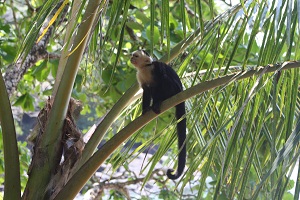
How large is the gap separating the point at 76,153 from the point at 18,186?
0.23 meters

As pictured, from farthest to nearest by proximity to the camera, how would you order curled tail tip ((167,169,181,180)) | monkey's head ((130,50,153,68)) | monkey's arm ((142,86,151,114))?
monkey's head ((130,50,153,68)) < monkey's arm ((142,86,151,114)) < curled tail tip ((167,169,181,180))

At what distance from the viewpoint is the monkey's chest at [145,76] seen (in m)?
2.35

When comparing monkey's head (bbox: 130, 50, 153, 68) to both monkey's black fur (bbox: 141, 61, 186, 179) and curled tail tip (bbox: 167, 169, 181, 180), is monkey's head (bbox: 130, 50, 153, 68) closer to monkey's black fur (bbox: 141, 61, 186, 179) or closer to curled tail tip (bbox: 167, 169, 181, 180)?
monkey's black fur (bbox: 141, 61, 186, 179)

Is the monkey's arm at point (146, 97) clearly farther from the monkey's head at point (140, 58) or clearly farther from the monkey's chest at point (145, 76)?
the monkey's head at point (140, 58)

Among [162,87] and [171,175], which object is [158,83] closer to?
[162,87]

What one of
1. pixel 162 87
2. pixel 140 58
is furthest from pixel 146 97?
pixel 140 58

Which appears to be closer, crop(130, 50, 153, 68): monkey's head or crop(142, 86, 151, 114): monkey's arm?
crop(142, 86, 151, 114): monkey's arm

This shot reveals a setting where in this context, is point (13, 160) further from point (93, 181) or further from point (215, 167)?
point (93, 181)

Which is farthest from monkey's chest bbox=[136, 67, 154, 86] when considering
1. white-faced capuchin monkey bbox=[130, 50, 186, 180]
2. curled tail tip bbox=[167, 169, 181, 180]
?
curled tail tip bbox=[167, 169, 181, 180]

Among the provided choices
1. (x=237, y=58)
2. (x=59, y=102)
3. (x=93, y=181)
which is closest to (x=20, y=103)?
(x=93, y=181)

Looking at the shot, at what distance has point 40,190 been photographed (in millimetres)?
1793

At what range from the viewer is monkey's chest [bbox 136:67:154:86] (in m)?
2.35

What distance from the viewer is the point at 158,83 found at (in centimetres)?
240

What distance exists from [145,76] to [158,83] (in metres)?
0.07
